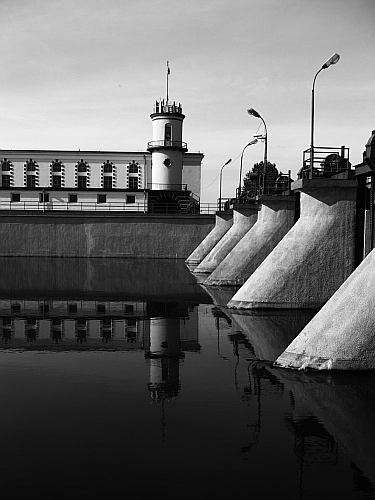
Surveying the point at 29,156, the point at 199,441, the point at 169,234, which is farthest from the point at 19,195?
the point at 199,441

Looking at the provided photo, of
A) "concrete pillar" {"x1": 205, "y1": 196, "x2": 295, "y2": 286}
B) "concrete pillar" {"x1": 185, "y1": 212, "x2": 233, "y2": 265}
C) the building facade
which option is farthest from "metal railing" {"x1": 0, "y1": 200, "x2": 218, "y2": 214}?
"concrete pillar" {"x1": 205, "y1": 196, "x2": 295, "y2": 286}

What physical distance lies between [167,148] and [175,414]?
198 feet

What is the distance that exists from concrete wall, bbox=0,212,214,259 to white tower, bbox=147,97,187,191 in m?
13.1

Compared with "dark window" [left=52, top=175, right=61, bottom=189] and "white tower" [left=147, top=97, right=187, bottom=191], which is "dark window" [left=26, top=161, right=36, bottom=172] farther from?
"white tower" [left=147, top=97, right=187, bottom=191]

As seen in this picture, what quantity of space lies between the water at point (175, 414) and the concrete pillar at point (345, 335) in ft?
1.07

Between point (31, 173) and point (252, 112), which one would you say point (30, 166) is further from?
point (252, 112)

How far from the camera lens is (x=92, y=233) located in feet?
191

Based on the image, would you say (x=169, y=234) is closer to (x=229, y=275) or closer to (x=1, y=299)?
(x=229, y=275)

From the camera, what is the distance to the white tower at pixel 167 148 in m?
70.2

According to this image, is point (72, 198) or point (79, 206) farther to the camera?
point (72, 198)

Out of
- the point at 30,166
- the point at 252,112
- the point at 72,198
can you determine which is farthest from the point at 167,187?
the point at 252,112

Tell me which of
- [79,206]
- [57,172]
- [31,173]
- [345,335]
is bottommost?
[345,335]

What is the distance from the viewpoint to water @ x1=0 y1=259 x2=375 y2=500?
8.66 metres

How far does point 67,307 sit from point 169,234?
33089 mm
